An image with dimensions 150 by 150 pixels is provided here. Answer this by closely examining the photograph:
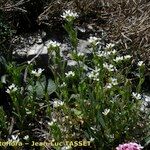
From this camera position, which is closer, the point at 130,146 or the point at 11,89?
the point at 130,146

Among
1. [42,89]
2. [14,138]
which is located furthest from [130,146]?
[42,89]

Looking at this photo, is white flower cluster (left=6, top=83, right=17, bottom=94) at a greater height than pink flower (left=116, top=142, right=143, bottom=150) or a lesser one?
greater

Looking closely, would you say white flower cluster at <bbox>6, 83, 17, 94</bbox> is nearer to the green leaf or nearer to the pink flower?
the green leaf

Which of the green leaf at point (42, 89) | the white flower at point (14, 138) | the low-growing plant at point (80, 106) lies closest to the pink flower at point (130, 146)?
the low-growing plant at point (80, 106)

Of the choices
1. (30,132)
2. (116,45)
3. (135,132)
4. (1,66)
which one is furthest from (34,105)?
(116,45)

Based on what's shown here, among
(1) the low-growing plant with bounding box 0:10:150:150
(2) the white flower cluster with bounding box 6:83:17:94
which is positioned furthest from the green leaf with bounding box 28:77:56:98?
(2) the white flower cluster with bounding box 6:83:17:94

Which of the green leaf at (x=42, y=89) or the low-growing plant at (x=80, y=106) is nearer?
the low-growing plant at (x=80, y=106)

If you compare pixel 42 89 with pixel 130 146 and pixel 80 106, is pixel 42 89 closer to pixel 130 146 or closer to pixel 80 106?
pixel 80 106

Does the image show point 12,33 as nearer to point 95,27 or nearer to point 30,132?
point 95,27

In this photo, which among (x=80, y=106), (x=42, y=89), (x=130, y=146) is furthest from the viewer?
(x=42, y=89)

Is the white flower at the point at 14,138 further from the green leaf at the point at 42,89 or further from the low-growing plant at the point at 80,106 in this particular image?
the green leaf at the point at 42,89

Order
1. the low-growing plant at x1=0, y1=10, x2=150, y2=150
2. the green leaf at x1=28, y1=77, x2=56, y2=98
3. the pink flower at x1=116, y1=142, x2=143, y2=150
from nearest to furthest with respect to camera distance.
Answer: the pink flower at x1=116, y1=142, x2=143, y2=150 < the low-growing plant at x1=0, y1=10, x2=150, y2=150 < the green leaf at x1=28, y1=77, x2=56, y2=98
